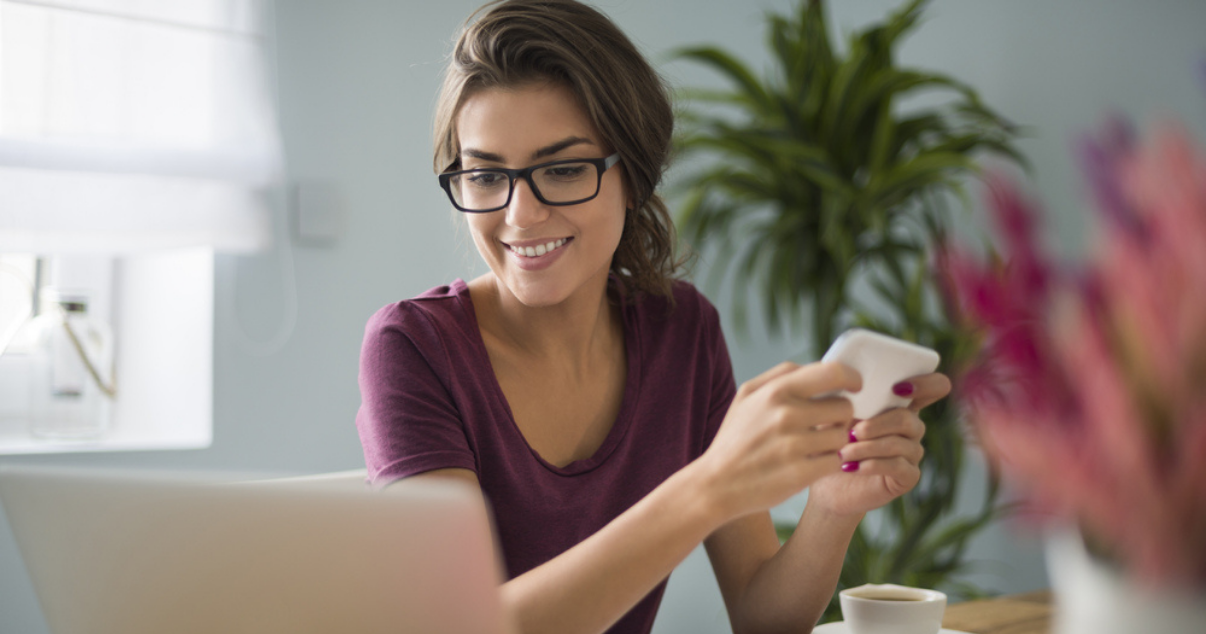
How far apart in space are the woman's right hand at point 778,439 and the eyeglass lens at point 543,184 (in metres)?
0.51

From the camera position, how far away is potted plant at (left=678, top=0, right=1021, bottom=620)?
79.4 inches

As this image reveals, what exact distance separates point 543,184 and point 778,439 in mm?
582

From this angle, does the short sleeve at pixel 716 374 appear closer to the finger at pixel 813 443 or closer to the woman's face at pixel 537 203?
the woman's face at pixel 537 203

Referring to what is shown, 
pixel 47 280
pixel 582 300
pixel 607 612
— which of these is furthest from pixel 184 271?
pixel 607 612

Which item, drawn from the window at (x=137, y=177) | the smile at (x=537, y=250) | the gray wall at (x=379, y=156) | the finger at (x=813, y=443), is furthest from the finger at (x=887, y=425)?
the window at (x=137, y=177)

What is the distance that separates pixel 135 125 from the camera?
2.03 meters

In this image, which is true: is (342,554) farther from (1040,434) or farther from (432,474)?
(432,474)

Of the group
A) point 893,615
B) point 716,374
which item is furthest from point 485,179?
point 893,615

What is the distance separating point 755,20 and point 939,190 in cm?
104

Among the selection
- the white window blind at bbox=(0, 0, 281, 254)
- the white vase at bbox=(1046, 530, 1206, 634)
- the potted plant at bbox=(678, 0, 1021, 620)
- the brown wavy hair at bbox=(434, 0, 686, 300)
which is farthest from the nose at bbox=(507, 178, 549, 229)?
the white window blind at bbox=(0, 0, 281, 254)

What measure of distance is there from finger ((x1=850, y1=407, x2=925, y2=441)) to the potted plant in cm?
118

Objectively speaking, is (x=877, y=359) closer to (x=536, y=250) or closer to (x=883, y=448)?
(x=883, y=448)

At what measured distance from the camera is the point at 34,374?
193 centimetres

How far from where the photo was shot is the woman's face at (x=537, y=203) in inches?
44.6
